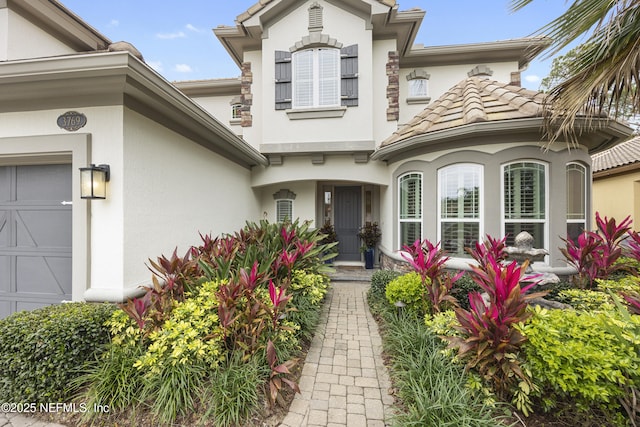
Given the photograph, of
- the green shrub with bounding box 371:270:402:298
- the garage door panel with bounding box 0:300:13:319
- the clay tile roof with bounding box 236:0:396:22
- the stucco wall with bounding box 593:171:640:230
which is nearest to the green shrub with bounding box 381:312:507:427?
the green shrub with bounding box 371:270:402:298

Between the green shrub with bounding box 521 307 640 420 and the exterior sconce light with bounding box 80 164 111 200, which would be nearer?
the green shrub with bounding box 521 307 640 420

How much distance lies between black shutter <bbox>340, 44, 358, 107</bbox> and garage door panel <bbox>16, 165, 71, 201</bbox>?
18.7 ft

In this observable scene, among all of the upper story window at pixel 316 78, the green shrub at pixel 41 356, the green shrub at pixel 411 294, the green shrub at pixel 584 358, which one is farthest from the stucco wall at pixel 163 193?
the green shrub at pixel 584 358

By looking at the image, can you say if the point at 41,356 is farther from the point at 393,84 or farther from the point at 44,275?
the point at 393,84

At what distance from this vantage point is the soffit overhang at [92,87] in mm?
2641

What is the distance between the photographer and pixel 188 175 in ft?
14.1

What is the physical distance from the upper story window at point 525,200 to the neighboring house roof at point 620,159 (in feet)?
22.3

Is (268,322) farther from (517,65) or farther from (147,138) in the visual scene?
(517,65)

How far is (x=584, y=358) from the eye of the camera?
71.9 inches

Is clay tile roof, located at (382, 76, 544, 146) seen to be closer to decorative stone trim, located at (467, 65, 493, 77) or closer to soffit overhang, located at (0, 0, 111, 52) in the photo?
decorative stone trim, located at (467, 65, 493, 77)

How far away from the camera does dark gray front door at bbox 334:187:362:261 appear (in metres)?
7.87

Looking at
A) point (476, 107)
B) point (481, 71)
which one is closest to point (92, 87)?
point (476, 107)

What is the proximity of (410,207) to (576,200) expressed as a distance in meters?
2.94

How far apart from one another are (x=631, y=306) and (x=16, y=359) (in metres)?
5.69
